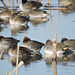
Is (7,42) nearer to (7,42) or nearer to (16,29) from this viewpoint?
(7,42)

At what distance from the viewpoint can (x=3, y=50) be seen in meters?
14.2

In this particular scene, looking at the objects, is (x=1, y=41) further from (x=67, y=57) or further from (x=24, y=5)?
(x=24, y=5)

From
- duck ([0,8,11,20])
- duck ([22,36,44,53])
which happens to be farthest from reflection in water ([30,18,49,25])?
duck ([22,36,44,53])

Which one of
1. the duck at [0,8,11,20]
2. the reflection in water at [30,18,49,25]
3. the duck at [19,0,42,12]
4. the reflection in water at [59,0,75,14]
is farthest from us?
the duck at [19,0,42,12]

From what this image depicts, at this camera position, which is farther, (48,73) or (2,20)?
(2,20)

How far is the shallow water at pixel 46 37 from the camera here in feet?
36.8

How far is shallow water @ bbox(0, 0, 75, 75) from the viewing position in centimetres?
1122

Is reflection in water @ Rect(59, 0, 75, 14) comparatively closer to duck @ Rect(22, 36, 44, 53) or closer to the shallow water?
the shallow water

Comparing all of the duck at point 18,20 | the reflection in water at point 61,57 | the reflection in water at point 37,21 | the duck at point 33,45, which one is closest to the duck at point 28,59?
the reflection in water at point 61,57

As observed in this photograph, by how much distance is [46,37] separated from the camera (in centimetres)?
1614

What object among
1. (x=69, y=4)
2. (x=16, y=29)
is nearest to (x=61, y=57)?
(x=16, y=29)

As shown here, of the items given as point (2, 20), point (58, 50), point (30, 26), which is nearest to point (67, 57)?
point (58, 50)

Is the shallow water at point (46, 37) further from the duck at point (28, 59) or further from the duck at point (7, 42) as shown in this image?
the duck at point (7, 42)

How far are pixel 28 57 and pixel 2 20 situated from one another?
8.46 m
